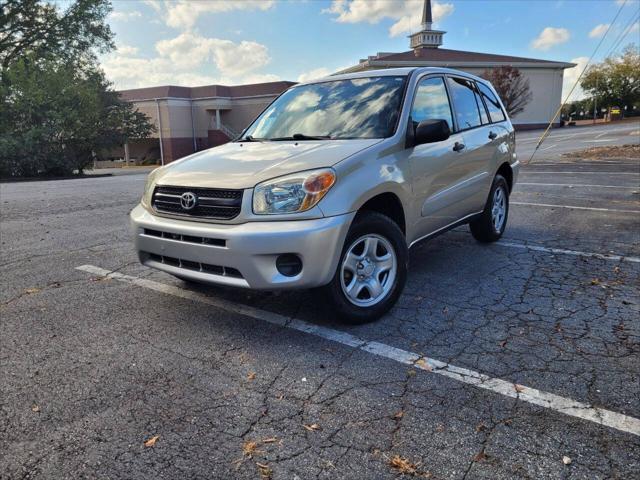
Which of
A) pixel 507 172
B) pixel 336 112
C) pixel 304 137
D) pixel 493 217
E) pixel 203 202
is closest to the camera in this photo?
pixel 203 202

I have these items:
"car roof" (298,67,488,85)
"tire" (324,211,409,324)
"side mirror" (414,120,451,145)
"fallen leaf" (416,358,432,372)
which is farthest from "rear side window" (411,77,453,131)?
"fallen leaf" (416,358,432,372)

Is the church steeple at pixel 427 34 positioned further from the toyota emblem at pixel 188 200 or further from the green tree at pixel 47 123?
the toyota emblem at pixel 188 200

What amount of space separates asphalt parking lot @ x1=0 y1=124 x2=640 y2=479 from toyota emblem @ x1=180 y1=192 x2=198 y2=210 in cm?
92

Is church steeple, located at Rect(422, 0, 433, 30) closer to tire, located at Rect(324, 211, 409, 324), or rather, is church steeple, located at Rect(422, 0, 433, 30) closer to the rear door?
the rear door

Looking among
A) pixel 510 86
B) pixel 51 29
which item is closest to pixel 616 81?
pixel 510 86

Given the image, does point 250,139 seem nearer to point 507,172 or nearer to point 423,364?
point 423,364

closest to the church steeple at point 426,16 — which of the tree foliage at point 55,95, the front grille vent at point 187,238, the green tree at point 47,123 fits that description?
the tree foliage at point 55,95

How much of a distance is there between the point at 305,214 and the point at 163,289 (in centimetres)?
199

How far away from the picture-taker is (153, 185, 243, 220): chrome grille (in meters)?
3.37

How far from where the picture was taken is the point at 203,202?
11.4 ft

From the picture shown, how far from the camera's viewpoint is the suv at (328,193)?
3.28 meters

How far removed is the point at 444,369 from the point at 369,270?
100 cm

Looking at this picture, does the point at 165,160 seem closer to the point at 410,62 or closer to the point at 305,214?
the point at 410,62

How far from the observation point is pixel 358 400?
8.96ft
